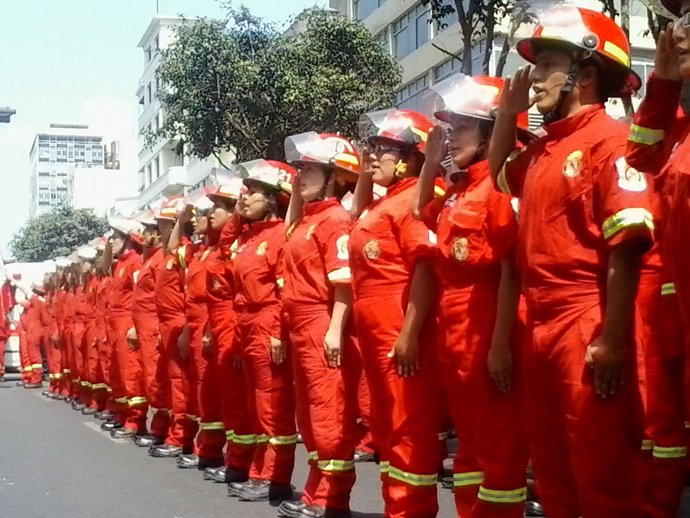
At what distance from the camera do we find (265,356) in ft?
27.1

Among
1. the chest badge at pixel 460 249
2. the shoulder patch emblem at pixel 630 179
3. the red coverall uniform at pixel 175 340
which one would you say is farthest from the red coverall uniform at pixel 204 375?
the shoulder patch emblem at pixel 630 179

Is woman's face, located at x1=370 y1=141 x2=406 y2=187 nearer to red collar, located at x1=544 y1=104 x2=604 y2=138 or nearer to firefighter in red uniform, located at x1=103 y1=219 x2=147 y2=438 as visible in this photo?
red collar, located at x1=544 y1=104 x2=604 y2=138

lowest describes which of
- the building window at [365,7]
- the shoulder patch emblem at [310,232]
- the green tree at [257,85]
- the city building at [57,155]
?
the shoulder patch emblem at [310,232]

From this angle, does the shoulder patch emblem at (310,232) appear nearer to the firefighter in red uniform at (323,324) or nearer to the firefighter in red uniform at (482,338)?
the firefighter in red uniform at (323,324)

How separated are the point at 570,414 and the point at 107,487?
5412mm

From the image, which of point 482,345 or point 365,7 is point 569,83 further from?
point 365,7

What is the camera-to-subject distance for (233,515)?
769 centimetres

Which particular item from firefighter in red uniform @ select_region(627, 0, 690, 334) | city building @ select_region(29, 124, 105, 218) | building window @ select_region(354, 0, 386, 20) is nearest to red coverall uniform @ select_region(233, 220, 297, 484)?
firefighter in red uniform @ select_region(627, 0, 690, 334)

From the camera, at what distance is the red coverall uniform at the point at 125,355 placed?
12656 millimetres

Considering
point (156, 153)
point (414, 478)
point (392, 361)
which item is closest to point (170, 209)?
point (392, 361)

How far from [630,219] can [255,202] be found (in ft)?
15.9

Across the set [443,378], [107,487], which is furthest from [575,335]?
[107,487]

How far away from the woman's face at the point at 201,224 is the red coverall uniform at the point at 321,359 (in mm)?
2649

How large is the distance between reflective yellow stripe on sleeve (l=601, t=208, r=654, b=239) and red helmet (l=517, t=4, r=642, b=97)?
721mm
